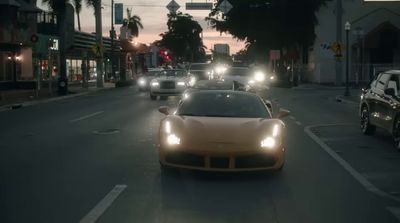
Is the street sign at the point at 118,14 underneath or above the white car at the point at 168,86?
above

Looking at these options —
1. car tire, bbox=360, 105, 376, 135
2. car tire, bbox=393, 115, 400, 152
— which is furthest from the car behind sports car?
car tire, bbox=360, 105, 376, 135

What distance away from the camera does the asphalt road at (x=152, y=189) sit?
7.28 meters

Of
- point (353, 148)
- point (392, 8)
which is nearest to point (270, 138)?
point (353, 148)

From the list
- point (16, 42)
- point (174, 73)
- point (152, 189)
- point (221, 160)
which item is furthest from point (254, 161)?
point (16, 42)

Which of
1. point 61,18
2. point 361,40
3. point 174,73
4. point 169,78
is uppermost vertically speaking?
point 61,18

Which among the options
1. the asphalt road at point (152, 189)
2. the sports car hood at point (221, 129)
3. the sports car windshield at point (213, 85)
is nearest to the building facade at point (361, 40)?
the sports car windshield at point (213, 85)

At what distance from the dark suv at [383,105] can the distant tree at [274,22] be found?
1610 inches

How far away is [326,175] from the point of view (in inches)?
390

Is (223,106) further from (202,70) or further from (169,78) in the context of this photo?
(202,70)

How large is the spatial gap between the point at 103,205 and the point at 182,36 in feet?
522

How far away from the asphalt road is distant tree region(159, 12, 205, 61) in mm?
149865

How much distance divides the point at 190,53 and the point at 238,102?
6012 inches

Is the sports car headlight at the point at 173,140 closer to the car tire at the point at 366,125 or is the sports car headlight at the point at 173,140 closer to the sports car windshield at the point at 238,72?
the car tire at the point at 366,125

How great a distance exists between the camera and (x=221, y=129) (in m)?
9.36
